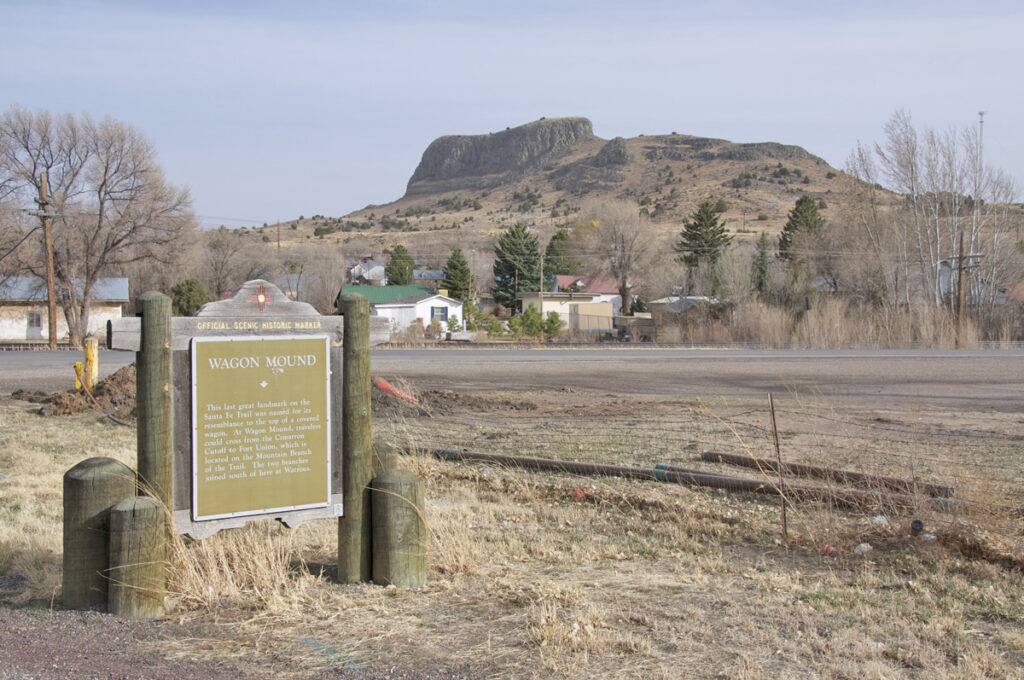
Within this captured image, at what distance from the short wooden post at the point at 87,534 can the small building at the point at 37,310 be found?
57.2m

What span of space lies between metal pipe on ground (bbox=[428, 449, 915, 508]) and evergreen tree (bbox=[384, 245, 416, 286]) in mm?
85533

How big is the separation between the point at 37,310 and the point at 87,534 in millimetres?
62265

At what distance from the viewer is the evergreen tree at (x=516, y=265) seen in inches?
3110

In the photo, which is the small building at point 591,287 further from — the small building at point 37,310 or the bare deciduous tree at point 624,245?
the small building at point 37,310

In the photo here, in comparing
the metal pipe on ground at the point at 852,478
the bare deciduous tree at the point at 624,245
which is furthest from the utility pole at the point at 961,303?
the metal pipe on ground at the point at 852,478

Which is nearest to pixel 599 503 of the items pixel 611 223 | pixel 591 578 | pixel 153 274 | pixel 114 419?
pixel 591 578

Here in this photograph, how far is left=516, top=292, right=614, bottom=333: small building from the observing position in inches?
2500

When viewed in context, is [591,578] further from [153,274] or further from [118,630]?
[153,274]

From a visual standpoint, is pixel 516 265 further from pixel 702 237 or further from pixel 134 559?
pixel 134 559

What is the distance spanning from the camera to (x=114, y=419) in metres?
14.9

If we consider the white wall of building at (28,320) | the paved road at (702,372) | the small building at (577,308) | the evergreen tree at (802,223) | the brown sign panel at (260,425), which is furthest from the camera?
the evergreen tree at (802,223)

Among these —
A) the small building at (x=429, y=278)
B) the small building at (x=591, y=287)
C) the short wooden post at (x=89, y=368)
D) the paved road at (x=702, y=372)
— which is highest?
the small building at (x=429, y=278)

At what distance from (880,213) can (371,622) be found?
189 ft

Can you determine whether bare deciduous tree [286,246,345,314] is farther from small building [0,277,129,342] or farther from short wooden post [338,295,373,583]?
short wooden post [338,295,373,583]
